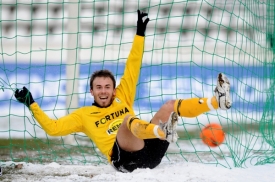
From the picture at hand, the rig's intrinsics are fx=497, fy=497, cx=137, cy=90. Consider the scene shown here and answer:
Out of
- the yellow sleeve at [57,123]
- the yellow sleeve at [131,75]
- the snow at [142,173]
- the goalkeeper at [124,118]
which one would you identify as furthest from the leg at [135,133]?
the yellow sleeve at [131,75]

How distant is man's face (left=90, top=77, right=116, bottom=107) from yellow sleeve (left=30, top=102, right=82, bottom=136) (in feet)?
0.73

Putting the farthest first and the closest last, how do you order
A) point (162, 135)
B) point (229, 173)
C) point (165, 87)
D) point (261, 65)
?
point (165, 87), point (261, 65), point (229, 173), point (162, 135)

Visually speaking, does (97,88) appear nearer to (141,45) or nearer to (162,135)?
(141,45)

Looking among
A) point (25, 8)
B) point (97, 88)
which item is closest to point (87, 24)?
point (25, 8)

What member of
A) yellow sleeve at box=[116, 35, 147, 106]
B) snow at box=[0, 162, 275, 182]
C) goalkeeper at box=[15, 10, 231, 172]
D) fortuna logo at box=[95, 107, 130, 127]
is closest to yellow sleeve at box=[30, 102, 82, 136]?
goalkeeper at box=[15, 10, 231, 172]

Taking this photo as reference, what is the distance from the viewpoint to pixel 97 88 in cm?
437

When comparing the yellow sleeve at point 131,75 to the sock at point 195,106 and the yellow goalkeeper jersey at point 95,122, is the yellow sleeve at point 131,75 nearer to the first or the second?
the yellow goalkeeper jersey at point 95,122

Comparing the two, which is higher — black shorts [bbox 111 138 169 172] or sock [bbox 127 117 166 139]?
sock [bbox 127 117 166 139]

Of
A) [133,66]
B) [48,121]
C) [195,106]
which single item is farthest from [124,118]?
[133,66]

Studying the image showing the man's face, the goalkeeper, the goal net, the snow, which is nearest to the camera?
the goalkeeper

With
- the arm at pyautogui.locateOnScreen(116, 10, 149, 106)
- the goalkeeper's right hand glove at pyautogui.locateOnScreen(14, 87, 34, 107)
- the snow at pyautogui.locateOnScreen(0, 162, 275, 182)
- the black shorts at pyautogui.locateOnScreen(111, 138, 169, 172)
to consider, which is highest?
the arm at pyautogui.locateOnScreen(116, 10, 149, 106)

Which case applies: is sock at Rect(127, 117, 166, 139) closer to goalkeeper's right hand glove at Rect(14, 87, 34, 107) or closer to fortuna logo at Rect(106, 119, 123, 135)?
fortuna logo at Rect(106, 119, 123, 135)

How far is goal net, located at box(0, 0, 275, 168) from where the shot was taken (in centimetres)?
525

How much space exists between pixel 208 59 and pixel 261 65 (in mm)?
2981
